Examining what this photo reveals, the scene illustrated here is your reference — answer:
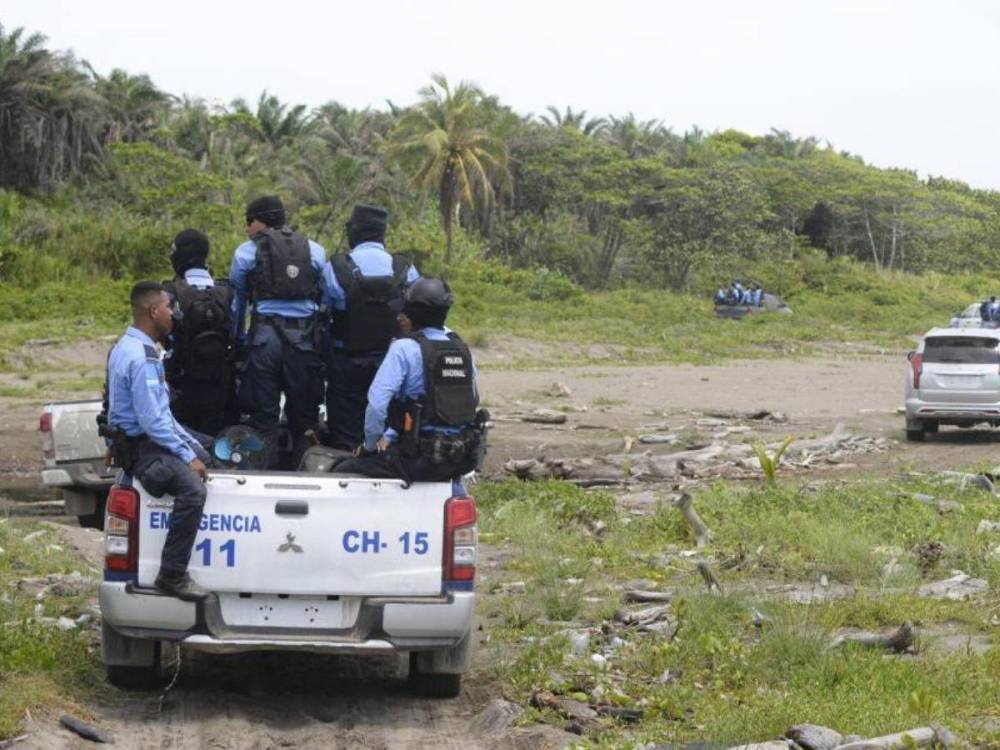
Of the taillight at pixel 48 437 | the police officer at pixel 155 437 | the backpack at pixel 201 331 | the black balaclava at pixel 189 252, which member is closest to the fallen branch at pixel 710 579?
the backpack at pixel 201 331

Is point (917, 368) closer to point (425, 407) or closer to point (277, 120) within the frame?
point (425, 407)

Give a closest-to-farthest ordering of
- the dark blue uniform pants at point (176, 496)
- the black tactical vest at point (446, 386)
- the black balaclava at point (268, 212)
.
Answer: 1. the dark blue uniform pants at point (176, 496)
2. the black tactical vest at point (446, 386)
3. the black balaclava at point (268, 212)

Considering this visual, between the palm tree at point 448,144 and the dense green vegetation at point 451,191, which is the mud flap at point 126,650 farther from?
the palm tree at point 448,144

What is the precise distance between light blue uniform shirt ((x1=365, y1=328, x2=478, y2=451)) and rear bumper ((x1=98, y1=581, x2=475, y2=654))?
950 mm

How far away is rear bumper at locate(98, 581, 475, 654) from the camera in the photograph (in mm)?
7457

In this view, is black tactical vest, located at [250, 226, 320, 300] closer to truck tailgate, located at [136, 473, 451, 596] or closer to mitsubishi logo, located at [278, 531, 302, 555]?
truck tailgate, located at [136, 473, 451, 596]

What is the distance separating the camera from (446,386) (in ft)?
26.3

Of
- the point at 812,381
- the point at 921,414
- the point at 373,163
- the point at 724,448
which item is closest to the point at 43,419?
the point at 724,448

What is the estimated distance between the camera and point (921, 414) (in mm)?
22953

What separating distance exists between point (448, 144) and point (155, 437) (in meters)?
50.4

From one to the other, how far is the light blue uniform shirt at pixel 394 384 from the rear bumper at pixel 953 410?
1627 cm

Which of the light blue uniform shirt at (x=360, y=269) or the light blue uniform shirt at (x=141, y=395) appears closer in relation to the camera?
the light blue uniform shirt at (x=141, y=395)

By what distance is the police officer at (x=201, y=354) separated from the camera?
9.32 meters

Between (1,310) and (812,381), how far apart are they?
20356 millimetres
